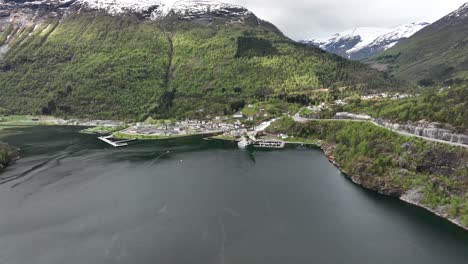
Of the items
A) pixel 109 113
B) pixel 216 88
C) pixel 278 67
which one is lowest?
pixel 109 113

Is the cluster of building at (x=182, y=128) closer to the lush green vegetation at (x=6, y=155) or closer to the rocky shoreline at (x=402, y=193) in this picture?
the lush green vegetation at (x=6, y=155)

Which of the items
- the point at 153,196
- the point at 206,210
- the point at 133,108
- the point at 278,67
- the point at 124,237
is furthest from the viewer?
the point at 278,67

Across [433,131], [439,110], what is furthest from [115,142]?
[439,110]

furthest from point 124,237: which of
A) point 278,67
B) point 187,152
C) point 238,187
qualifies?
point 278,67

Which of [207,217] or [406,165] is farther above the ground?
[406,165]

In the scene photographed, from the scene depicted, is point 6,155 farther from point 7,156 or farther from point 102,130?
point 102,130

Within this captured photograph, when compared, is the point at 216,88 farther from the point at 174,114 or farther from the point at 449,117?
the point at 449,117

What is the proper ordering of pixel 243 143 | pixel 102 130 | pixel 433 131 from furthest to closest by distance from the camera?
1. pixel 102 130
2. pixel 243 143
3. pixel 433 131

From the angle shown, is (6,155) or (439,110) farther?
(6,155)

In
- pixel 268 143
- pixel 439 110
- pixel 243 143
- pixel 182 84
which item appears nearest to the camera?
pixel 439 110
